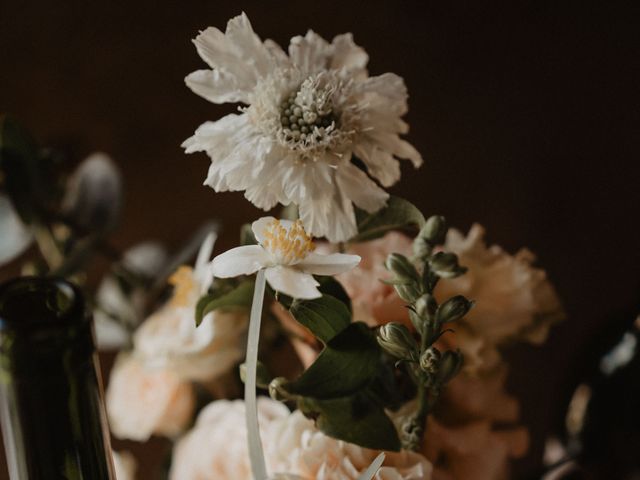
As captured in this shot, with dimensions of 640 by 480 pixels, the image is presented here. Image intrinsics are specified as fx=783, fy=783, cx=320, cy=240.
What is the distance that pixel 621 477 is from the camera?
0.46 meters

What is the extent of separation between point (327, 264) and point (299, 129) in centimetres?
6

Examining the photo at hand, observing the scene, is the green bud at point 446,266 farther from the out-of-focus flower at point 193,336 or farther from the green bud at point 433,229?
the out-of-focus flower at point 193,336

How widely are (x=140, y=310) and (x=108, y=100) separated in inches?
9.3

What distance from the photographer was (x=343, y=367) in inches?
14.2

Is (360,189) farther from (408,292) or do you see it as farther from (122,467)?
(122,467)

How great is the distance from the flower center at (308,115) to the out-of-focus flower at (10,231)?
0.33 m

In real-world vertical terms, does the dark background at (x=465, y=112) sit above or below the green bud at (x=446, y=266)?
above

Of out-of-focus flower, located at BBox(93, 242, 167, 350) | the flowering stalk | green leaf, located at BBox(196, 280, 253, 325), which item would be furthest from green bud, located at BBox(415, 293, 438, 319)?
out-of-focus flower, located at BBox(93, 242, 167, 350)

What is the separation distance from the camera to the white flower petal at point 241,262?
1.04 feet

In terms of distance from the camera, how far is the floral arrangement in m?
0.33

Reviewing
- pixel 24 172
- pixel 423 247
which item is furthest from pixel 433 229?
pixel 24 172

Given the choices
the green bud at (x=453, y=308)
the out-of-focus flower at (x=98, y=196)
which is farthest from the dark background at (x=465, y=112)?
the green bud at (x=453, y=308)

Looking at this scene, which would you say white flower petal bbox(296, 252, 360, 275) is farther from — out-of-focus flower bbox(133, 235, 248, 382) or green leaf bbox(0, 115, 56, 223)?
green leaf bbox(0, 115, 56, 223)

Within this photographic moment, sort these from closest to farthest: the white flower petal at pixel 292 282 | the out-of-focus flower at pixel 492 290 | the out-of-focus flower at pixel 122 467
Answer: the white flower petal at pixel 292 282, the out-of-focus flower at pixel 492 290, the out-of-focus flower at pixel 122 467
